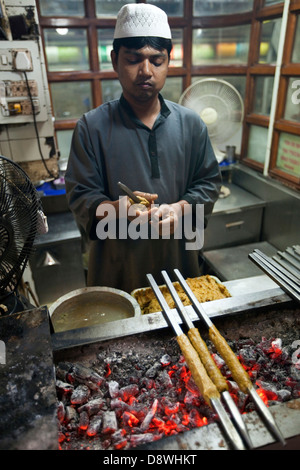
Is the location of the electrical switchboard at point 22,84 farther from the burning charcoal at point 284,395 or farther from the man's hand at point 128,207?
the burning charcoal at point 284,395

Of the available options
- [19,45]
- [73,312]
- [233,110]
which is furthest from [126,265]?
[233,110]

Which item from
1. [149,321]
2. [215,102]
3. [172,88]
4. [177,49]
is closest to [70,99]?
[172,88]

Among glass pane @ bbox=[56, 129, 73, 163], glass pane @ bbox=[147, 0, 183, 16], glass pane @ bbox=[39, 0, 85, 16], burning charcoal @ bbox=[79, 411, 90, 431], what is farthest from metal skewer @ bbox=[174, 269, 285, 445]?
glass pane @ bbox=[147, 0, 183, 16]

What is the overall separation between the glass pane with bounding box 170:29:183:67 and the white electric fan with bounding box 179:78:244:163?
715 mm

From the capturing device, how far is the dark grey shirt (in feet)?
7.09

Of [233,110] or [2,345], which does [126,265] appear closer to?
[2,345]

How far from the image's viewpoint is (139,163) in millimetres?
2174

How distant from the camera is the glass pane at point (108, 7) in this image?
3.62 m

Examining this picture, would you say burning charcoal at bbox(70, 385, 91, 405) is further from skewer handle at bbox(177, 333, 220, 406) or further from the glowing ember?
skewer handle at bbox(177, 333, 220, 406)

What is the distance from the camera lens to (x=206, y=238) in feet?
12.6

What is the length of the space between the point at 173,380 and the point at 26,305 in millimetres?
784
